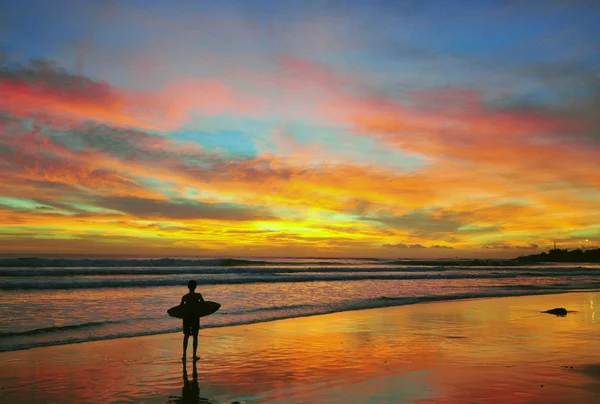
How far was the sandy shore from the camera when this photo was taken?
8.90 metres

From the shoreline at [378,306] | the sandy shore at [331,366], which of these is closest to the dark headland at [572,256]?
the shoreline at [378,306]

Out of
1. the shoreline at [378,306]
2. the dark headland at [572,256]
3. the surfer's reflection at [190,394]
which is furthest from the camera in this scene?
the dark headland at [572,256]

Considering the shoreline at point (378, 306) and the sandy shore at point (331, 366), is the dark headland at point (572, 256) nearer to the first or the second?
the shoreline at point (378, 306)

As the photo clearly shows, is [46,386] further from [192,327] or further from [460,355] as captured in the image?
[460,355]

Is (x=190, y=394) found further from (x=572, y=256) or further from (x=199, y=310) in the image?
(x=572, y=256)

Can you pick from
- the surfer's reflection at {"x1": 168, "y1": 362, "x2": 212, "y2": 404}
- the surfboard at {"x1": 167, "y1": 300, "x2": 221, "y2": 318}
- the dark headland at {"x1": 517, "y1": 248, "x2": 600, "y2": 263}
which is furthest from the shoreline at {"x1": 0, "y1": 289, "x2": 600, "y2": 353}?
the dark headland at {"x1": 517, "y1": 248, "x2": 600, "y2": 263}

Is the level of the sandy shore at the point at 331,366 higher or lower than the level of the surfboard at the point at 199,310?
lower

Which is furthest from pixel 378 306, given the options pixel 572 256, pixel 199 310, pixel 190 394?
pixel 572 256

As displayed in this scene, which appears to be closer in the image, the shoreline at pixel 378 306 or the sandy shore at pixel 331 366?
the sandy shore at pixel 331 366

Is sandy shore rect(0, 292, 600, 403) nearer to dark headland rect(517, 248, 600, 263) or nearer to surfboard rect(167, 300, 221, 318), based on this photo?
surfboard rect(167, 300, 221, 318)

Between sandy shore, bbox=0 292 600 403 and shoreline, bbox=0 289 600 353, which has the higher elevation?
shoreline, bbox=0 289 600 353

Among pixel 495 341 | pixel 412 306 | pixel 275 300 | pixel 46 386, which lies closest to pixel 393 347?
pixel 495 341

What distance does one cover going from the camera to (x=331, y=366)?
11.1 m

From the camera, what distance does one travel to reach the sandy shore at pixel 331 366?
8898 mm
